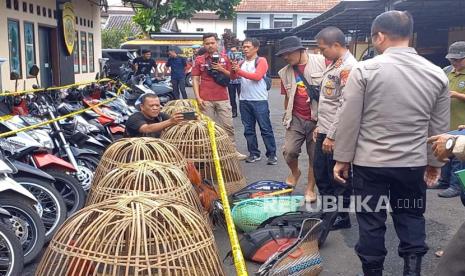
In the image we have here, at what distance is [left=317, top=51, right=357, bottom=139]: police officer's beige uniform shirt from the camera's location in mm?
4059

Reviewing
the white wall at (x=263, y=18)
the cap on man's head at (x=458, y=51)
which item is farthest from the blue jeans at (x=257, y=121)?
the white wall at (x=263, y=18)

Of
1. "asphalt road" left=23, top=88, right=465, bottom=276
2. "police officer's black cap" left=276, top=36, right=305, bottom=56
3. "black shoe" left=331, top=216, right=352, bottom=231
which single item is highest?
"police officer's black cap" left=276, top=36, right=305, bottom=56

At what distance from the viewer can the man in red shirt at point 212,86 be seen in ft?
21.9

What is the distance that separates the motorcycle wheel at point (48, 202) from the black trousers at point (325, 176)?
7.26 ft

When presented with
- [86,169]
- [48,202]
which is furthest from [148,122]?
[48,202]

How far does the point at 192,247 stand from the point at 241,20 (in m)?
34.0

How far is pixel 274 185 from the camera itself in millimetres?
4793

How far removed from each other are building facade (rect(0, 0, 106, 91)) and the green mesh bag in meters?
6.31

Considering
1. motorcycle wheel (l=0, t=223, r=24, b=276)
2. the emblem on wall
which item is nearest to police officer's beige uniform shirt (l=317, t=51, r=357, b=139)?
motorcycle wheel (l=0, t=223, r=24, b=276)

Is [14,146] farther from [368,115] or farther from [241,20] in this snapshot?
[241,20]

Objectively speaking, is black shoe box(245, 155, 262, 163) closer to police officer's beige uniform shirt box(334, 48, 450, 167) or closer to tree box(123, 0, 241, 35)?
police officer's beige uniform shirt box(334, 48, 450, 167)

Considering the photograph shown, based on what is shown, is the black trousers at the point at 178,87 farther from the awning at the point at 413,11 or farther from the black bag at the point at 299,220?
the black bag at the point at 299,220

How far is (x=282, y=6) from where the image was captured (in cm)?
3534

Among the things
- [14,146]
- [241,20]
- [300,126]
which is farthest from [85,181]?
[241,20]
